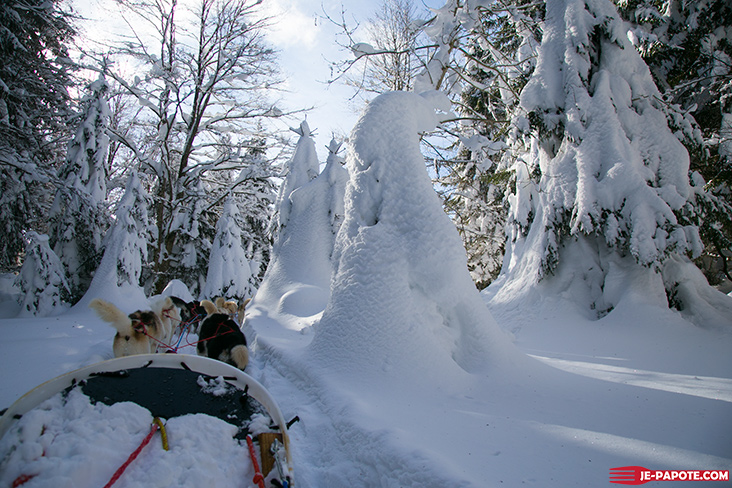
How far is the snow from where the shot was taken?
81.0 inches

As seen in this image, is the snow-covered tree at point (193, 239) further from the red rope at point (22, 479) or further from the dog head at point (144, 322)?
the red rope at point (22, 479)

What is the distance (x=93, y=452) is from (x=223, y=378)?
2.79 feet

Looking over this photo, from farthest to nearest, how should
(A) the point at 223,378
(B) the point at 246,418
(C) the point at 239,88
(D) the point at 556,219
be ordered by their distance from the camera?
(C) the point at 239,88 < (D) the point at 556,219 < (A) the point at 223,378 < (B) the point at 246,418

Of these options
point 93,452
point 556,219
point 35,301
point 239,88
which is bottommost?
point 35,301

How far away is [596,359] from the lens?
Answer: 191 inches

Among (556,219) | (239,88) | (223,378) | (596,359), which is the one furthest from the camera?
(239,88)

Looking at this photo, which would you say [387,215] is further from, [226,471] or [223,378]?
[226,471]

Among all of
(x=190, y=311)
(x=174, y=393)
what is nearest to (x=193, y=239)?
(x=190, y=311)

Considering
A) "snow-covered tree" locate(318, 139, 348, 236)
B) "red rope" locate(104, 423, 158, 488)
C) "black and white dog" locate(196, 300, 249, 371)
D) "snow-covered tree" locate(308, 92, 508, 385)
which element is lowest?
"black and white dog" locate(196, 300, 249, 371)

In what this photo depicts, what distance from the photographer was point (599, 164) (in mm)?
6656

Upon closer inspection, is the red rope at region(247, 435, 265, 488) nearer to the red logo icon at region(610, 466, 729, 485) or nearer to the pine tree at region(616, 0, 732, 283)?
the red logo icon at region(610, 466, 729, 485)

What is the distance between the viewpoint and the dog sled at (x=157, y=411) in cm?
148

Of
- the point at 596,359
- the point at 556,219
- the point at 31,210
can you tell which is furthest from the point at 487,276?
the point at 31,210

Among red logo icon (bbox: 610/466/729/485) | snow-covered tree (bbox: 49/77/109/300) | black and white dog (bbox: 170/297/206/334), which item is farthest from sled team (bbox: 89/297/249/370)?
snow-covered tree (bbox: 49/77/109/300)
